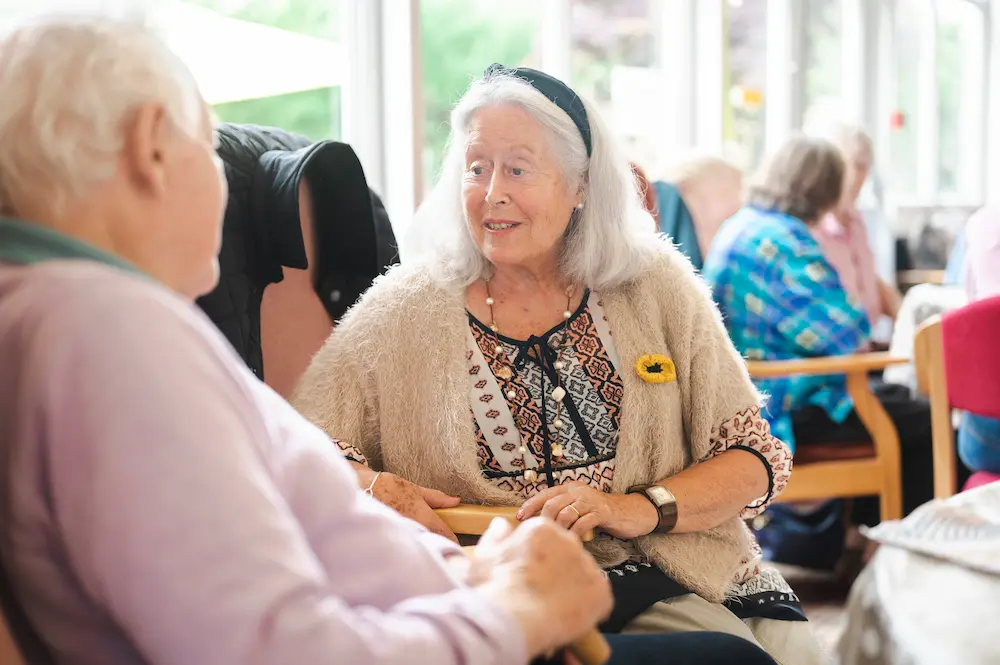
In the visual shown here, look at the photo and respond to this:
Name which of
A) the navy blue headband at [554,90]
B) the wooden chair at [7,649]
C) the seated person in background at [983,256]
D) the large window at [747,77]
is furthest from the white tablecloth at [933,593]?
the large window at [747,77]

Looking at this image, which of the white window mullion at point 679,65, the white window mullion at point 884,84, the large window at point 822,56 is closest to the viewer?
the white window mullion at point 679,65

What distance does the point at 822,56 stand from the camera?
8.13 metres

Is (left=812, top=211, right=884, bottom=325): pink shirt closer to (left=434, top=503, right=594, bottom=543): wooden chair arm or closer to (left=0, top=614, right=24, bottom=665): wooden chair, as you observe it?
(left=434, top=503, right=594, bottom=543): wooden chair arm

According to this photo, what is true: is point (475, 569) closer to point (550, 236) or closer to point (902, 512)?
point (550, 236)

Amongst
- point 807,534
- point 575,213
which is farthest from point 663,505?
point 807,534

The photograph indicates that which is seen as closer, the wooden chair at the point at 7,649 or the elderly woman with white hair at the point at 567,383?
the wooden chair at the point at 7,649

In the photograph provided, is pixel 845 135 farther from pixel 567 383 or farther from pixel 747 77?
pixel 567 383

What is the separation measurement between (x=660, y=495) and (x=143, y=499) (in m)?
1.09

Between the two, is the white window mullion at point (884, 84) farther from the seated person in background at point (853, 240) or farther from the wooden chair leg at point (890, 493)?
the wooden chair leg at point (890, 493)

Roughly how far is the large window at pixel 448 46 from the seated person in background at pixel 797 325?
1031 millimetres

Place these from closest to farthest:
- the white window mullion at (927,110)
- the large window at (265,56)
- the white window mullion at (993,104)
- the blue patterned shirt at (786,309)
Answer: the large window at (265,56), the blue patterned shirt at (786,309), the white window mullion at (927,110), the white window mullion at (993,104)

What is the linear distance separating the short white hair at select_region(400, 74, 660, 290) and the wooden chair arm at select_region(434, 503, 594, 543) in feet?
1.46

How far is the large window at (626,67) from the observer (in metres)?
5.89

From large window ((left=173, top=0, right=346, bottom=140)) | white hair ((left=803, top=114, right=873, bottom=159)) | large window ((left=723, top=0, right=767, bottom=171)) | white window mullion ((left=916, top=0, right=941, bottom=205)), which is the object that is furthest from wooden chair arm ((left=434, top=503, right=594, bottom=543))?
white window mullion ((left=916, top=0, right=941, bottom=205))
